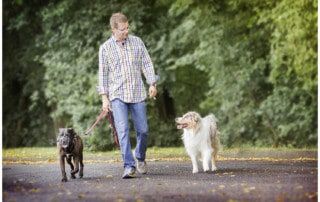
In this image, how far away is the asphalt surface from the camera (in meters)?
7.53

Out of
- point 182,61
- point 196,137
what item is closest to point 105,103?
point 196,137

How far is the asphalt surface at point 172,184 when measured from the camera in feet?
24.7

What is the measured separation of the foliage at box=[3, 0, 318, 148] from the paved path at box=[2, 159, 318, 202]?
26.6 ft

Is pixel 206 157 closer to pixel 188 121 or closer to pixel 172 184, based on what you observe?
pixel 188 121

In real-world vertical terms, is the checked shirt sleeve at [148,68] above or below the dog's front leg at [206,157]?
above

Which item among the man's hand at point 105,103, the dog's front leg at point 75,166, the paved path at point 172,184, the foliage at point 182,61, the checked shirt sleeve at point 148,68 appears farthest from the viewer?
the foliage at point 182,61

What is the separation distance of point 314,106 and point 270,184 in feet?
42.8

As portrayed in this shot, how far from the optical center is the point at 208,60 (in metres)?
22.5

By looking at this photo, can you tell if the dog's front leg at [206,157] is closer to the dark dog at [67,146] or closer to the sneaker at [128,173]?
the sneaker at [128,173]

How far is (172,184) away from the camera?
8688 millimetres

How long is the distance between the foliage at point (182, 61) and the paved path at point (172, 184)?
8.12 meters

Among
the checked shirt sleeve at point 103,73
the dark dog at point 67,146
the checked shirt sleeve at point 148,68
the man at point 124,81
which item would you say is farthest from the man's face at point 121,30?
the dark dog at point 67,146

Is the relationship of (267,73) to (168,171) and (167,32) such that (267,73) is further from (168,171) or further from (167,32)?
(168,171)

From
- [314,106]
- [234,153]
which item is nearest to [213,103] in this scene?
[314,106]
